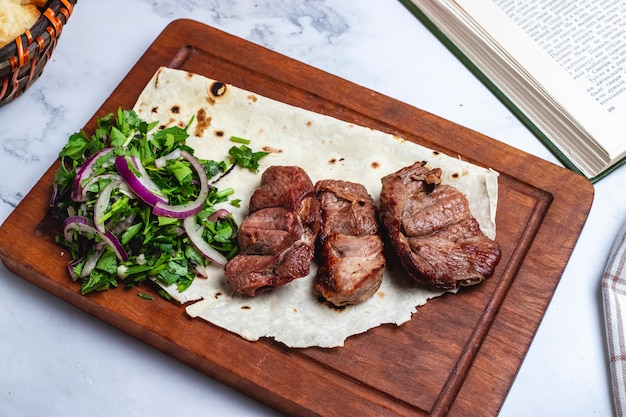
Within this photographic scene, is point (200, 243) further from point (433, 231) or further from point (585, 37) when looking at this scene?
point (585, 37)

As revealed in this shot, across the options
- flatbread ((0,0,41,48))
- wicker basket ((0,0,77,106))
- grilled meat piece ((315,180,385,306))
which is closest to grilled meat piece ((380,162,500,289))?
grilled meat piece ((315,180,385,306))

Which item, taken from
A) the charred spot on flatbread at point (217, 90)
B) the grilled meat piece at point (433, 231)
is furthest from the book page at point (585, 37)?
the charred spot on flatbread at point (217, 90)

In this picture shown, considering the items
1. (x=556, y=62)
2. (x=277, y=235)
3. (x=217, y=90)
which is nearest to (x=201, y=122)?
(x=217, y=90)

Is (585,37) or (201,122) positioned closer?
(201,122)

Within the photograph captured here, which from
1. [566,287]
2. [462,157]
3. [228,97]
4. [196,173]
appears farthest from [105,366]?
[566,287]

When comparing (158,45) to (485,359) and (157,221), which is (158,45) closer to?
(157,221)

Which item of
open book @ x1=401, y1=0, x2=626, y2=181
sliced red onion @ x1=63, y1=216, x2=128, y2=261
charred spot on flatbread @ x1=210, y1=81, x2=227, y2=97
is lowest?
sliced red onion @ x1=63, y1=216, x2=128, y2=261

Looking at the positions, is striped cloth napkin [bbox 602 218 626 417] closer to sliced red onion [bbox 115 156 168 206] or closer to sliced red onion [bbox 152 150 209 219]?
sliced red onion [bbox 152 150 209 219]

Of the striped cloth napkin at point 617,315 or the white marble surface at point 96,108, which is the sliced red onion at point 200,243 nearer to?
the white marble surface at point 96,108
